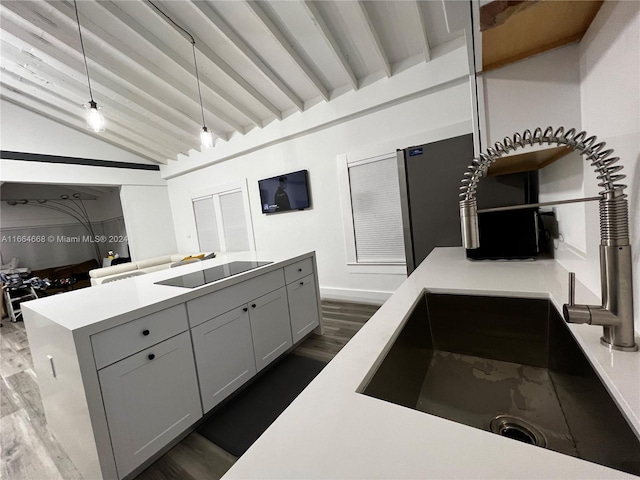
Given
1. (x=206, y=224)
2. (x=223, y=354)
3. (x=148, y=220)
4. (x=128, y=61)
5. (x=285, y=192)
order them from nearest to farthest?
1. (x=223, y=354)
2. (x=128, y=61)
3. (x=285, y=192)
4. (x=206, y=224)
5. (x=148, y=220)

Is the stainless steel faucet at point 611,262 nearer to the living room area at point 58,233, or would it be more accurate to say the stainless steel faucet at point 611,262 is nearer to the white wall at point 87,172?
the white wall at point 87,172

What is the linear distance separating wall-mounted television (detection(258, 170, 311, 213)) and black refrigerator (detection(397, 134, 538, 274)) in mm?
1935

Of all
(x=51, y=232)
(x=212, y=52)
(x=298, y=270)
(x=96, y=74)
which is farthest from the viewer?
(x=51, y=232)

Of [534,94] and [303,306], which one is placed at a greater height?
[534,94]

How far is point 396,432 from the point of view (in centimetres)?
42

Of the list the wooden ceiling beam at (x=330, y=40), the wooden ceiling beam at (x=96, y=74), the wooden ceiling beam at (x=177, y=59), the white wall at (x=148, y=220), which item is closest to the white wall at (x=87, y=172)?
the white wall at (x=148, y=220)

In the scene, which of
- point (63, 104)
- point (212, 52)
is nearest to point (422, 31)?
point (212, 52)

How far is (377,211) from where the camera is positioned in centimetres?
345

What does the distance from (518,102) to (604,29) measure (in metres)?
0.30

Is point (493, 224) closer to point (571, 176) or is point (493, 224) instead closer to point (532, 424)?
point (571, 176)

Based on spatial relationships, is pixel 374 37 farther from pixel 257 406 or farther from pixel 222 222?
pixel 222 222

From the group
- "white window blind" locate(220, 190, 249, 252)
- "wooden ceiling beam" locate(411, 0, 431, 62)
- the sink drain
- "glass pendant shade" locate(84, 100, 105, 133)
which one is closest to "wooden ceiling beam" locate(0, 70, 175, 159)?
"white window blind" locate(220, 190, 249, 252)

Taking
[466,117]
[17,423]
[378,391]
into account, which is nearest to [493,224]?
[378,391]

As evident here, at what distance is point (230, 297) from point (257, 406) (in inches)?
30.0
